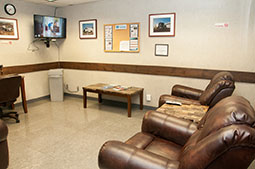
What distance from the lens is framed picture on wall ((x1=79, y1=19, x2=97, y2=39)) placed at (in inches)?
195

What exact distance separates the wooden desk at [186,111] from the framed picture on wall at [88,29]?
2975 mm

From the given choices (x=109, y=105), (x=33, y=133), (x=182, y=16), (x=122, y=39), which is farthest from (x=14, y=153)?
(x=182, y=16)

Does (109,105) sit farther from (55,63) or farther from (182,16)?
(182,16)

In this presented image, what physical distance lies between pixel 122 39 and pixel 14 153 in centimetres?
313

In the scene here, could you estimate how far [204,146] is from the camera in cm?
116

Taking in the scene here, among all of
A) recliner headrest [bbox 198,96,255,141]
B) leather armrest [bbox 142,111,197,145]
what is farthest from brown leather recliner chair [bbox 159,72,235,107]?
recliner headrest [bbox 198,96,255,141]

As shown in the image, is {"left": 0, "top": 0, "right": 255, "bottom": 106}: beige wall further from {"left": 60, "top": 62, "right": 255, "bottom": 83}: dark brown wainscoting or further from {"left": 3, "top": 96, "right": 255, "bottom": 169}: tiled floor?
{"left": 3, "top": 96, "right": 255, "bottom": 169}: tiled floor

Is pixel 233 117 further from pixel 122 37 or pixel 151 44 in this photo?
pixel 122 37

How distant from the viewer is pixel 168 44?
4.08 m

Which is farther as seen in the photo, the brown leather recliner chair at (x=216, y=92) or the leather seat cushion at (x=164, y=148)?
the brown leather recliner chair at (x=216, y=92)

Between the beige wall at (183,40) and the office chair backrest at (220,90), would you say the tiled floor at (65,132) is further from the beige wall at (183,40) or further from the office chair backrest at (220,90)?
the office chair backrest at (220,90)

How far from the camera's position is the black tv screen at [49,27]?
4758 mm

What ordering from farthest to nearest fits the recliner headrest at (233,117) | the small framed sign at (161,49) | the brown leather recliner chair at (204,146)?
the small framed sign at (161,49)
the recliner headrest at (233,117)
the brown leather recliner chair at (204,146)

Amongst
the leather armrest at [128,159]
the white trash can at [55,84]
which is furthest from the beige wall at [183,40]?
the leather armrest at [128,159]
